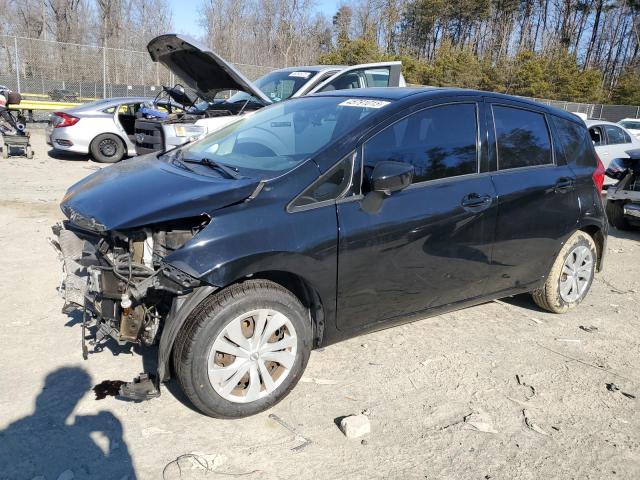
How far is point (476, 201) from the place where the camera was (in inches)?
150

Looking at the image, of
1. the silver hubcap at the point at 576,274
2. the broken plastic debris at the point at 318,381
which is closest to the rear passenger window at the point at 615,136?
the silver hubcap at the point at 576,274

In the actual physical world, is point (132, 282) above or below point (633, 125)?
below

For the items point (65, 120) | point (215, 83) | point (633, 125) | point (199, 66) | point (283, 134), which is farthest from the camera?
point (633, 125)

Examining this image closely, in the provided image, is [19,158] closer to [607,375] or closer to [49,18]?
[607,375]

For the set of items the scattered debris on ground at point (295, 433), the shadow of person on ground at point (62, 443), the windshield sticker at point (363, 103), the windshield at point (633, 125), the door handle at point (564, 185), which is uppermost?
the windshield sticker at point (363, 103)

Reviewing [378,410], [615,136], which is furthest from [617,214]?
[378,410]

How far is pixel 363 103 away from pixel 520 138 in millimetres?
1371

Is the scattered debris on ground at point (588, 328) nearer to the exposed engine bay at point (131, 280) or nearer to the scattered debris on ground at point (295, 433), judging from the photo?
the scattered debris on ground at point (295, 433)

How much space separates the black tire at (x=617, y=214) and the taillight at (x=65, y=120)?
33.6ft

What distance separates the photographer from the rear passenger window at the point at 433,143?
3.49m

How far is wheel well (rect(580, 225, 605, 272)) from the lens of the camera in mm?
4867

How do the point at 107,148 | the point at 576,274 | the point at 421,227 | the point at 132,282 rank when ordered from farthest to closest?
the point at 107,148, the point at 576,274, the point at 421,227, the point at 132,282

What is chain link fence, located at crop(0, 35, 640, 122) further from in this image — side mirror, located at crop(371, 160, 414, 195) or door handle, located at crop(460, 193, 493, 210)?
side mirror, located at crop(371, 160, 414, 195)

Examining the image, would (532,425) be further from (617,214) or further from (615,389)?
(617,214)
